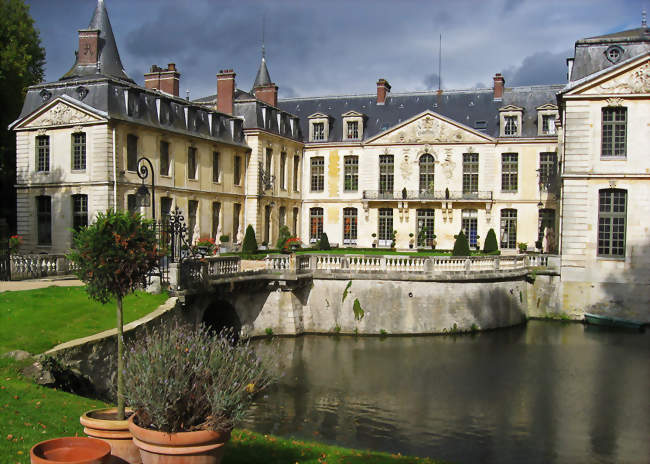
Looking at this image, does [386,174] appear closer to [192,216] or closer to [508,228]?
[508,228]

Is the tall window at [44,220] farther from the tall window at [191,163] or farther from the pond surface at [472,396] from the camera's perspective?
the pond surface at [472,396]

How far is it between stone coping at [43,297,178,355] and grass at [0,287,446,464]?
0.25 metres

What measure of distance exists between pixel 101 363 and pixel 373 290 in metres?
10.9

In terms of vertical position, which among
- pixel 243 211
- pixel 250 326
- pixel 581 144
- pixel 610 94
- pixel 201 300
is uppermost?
pixel 610 94

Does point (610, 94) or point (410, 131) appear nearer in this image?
point (610, 94)

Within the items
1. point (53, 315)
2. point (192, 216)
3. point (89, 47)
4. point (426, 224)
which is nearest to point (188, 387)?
point (53, 315)

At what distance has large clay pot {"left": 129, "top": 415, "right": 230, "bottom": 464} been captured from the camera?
4.88 m

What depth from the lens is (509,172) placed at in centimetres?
3162

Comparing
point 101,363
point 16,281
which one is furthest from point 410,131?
point 101,363

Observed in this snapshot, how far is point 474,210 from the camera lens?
3203cm

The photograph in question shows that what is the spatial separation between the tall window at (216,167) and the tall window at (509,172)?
14.2m

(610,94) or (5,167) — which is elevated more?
(610,94)

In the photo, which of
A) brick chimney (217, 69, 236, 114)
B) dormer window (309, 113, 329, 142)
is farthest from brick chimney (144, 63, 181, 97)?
dormer window (309, 113, 329, 142)

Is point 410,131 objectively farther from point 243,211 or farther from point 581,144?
point 581,144
